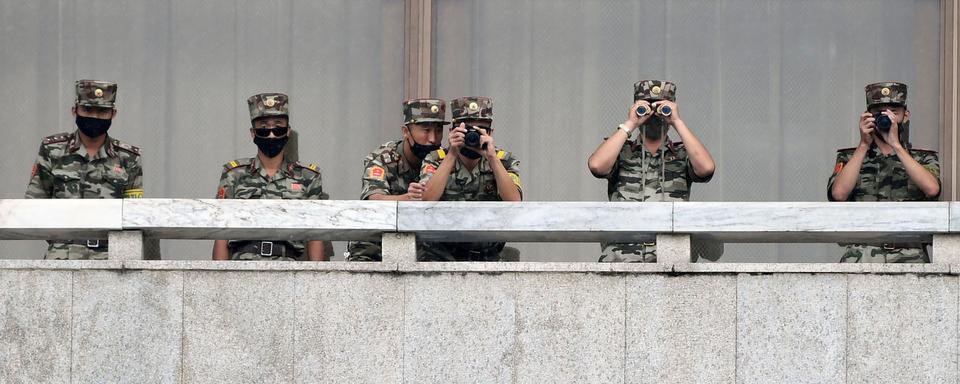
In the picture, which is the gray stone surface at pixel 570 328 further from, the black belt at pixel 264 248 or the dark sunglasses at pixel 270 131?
the dark sunglasses at pixel 270 131

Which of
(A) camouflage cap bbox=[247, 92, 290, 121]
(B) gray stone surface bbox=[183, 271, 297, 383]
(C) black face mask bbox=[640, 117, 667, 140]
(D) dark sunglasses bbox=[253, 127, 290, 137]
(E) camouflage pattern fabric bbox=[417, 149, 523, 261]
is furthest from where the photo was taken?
(D) dark sunglasses bbox=[253, 127, 290, 137]

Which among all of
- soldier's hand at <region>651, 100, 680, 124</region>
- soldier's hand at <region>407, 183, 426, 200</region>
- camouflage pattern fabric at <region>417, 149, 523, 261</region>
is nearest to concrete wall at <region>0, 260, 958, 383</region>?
soldier's hand at <region>407, 183, 426, 200</region>

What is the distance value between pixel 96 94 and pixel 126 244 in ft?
5.39

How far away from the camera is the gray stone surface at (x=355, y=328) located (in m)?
8.71

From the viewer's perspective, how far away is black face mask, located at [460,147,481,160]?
9477 mm

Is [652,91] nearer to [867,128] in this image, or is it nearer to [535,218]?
[867,128]

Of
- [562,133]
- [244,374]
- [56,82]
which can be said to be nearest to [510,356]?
[244,374]

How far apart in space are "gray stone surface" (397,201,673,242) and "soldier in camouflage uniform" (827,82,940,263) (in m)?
1.73

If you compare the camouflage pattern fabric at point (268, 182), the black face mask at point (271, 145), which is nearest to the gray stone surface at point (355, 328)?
the camouflage pattern fabric at point (268, 182)

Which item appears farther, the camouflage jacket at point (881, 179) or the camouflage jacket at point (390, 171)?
the camouflage jacket at point (390, 171)

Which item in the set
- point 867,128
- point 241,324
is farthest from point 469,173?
point 867,128

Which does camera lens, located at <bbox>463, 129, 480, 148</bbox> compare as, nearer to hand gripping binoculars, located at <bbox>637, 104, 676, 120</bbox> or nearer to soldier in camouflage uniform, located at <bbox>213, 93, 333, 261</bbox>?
hand gripping binoculars, located at <bbox>637, 104, 676, 120</bbox>

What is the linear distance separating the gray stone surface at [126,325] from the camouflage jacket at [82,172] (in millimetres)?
1620

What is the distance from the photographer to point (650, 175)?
A: 32.5 ft
